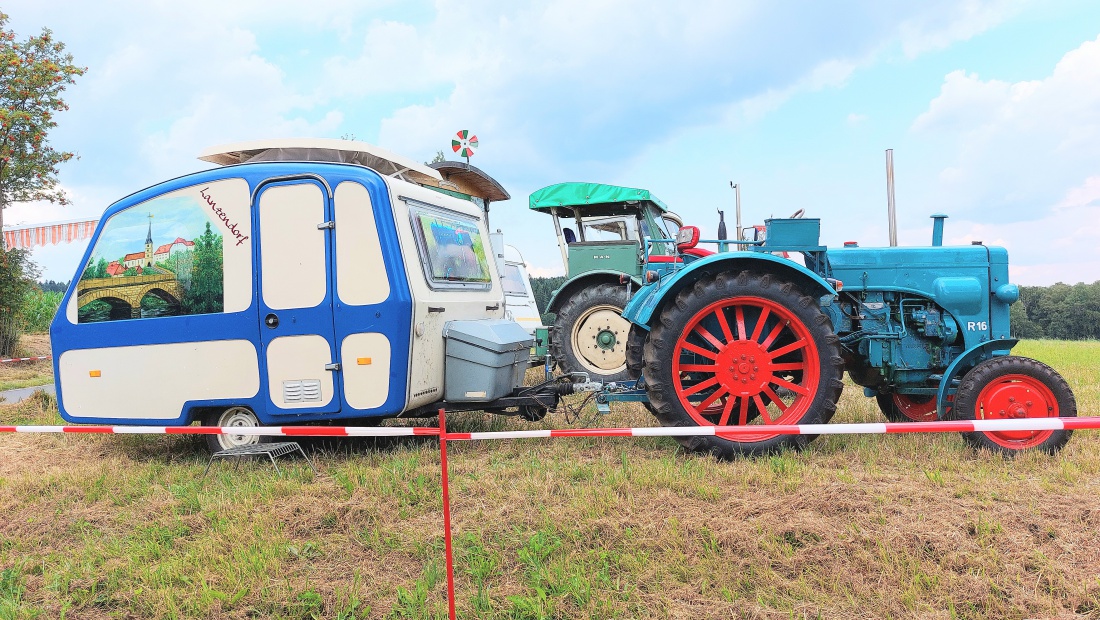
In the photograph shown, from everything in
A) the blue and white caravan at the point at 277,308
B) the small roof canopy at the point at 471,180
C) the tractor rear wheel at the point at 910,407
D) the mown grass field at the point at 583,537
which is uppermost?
the small roof canopy at the point at 471,180

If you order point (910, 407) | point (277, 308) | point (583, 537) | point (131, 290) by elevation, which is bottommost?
point (583, 537)

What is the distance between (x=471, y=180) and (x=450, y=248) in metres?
7.94

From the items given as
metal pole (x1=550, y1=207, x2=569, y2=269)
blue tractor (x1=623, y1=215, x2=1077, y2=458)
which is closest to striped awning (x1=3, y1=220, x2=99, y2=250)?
metal pole (x1=550, y1=207, x2=569, y2=269)

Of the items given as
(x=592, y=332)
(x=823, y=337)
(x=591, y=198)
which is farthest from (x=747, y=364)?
(x=591, y=198)

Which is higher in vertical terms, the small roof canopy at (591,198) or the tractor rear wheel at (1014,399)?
the small roof canopy at (591,198)

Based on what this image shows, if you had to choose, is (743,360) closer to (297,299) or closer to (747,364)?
(747,364)

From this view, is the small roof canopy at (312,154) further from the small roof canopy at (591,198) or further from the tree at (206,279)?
the small roof canopy at (591,198)

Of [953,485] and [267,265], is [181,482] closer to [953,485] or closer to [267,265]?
[267,265]

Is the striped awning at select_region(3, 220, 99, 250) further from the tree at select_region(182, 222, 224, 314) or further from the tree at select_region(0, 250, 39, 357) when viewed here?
the tree at select_region(182, 222, 224, 314)

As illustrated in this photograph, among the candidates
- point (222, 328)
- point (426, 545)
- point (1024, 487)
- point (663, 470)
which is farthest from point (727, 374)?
point (222, 328)

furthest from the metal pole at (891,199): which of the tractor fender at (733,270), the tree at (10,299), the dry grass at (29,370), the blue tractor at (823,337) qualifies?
the tree at (10,299)

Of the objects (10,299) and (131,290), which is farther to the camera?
(10,299)

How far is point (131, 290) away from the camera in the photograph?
4672 millimetres

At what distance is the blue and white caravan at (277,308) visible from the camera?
14.0 ft
